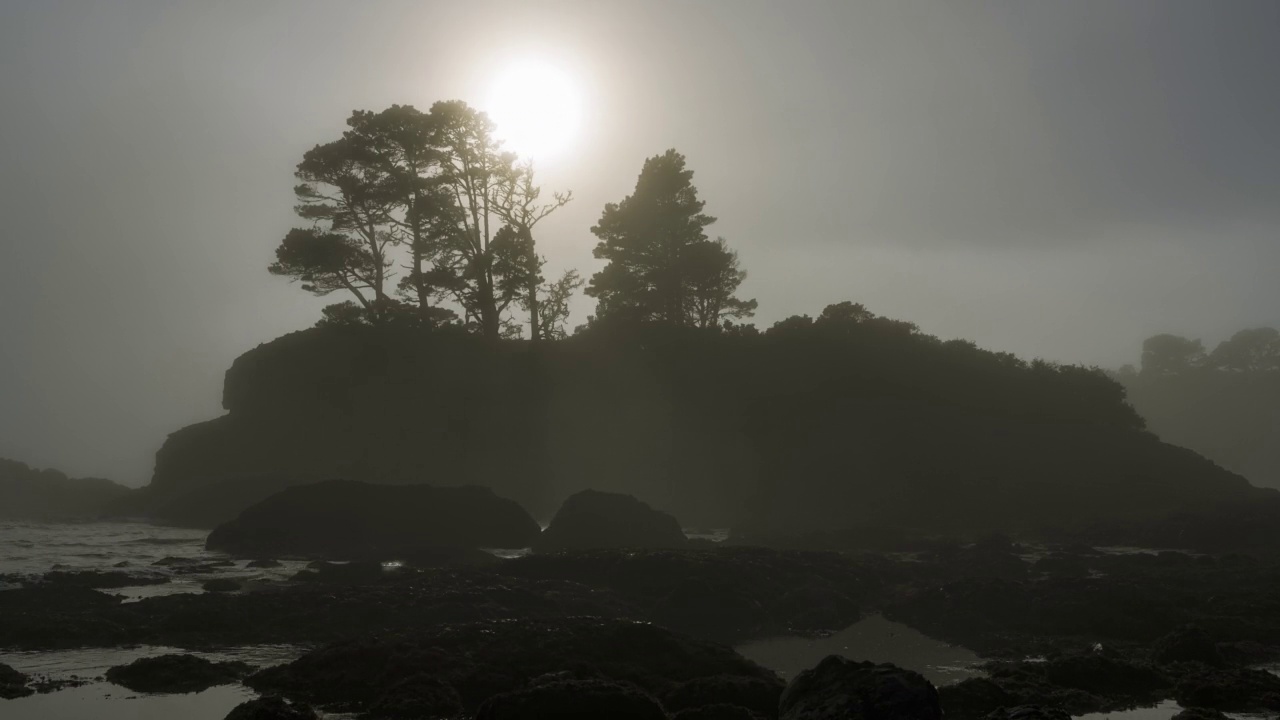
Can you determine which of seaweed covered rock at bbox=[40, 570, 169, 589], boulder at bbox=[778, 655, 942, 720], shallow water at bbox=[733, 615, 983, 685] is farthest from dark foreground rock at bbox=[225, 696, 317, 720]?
seaweed covered rock at bbox=[40, 570, 169, 589]

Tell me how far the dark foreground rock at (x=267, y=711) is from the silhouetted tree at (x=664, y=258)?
49.7 metres

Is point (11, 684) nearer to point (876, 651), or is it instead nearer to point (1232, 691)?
point (876, 651)

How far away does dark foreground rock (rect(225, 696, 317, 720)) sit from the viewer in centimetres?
1123

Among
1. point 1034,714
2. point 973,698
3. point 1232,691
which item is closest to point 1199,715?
point 1232,691

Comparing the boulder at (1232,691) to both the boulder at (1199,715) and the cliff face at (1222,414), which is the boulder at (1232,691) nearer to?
the boulder at (1199,715)

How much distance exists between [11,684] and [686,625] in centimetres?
1175

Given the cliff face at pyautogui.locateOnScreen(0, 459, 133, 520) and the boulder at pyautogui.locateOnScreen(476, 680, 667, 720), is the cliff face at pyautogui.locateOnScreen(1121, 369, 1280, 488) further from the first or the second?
the boulder at pyautogui.locateOnScreen(476, 680, 667, 720)

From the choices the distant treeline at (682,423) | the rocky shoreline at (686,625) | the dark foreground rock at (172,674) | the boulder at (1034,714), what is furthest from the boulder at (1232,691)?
the distant treeline at (682,423)

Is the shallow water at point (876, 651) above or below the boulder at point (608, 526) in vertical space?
below

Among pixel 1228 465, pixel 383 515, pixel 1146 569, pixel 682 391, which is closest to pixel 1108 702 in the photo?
pixel 1146 569

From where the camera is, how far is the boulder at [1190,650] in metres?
16.0

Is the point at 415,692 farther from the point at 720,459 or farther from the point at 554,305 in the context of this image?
the point at 554,305

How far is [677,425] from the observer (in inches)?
2016

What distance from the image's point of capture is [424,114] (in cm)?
5634
